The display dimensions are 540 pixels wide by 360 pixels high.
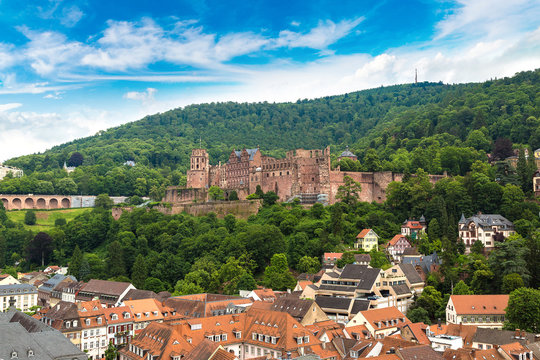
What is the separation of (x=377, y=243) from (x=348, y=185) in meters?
17.4

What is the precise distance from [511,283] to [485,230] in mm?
15190

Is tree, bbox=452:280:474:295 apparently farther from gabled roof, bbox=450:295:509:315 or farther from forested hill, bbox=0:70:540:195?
forested hill, bbox=0:70:540:195

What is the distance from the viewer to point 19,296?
82.7 m

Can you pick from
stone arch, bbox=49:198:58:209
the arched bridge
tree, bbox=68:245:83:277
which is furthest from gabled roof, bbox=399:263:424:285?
stone arch, bbox=49:198:58:209

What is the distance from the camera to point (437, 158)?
339 feet

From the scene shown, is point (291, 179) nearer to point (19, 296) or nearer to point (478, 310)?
point (19, 296)

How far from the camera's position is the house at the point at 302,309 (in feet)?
182

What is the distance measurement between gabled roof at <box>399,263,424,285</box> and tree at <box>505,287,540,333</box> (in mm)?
13937

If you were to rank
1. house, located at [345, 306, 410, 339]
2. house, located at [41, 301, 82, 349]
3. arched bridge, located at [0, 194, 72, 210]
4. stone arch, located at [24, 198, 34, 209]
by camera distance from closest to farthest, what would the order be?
house, located at [345, 306, 410, 339]
house, located at [41, 301, 82, 349]
arched bridge, located at [0, 194, 72, 210]
stone arch, located at [24, 198, 34, 209]

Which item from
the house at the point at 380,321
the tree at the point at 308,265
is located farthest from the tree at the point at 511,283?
the tree at the point at 308,265

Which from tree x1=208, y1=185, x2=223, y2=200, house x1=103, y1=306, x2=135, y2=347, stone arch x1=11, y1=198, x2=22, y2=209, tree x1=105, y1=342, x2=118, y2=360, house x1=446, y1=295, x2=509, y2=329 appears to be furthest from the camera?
stone arch x1=11, y1=198, x2=22, y2=209

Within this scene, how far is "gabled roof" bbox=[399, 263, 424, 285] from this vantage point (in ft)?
224

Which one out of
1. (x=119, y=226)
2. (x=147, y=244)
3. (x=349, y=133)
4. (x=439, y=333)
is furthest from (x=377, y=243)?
(x=349, y=133)

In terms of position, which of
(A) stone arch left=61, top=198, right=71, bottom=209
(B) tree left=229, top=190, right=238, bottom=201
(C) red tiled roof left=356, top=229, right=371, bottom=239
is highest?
(B) tree left=229, top=190, right=238, bottom=201
